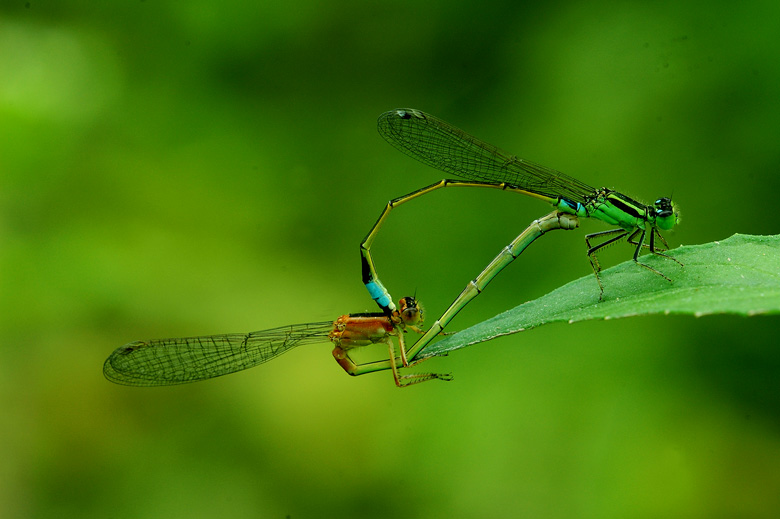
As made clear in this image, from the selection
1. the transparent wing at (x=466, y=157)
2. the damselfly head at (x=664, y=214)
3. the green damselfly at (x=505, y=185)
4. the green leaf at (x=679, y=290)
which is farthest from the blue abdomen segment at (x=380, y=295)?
the damselfly head at (x=664, y=214)

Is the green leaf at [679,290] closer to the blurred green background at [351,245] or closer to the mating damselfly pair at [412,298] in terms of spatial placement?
the mating damselfly pair at [412,298]

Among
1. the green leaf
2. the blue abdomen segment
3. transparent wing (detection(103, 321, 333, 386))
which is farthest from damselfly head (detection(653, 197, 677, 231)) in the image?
transparent wing (detection(103, 321, 333, 386))

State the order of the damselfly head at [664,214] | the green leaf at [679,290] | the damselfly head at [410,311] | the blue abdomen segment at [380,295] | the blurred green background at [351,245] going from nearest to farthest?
the green leaf at [679,290]
the damselfly head at [664,214]
the damselfly head at [410,311]
the blue abdomen segment at [380,295]
the blurred green background at [351,245]

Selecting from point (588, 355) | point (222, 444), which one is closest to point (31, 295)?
point (222, 444)

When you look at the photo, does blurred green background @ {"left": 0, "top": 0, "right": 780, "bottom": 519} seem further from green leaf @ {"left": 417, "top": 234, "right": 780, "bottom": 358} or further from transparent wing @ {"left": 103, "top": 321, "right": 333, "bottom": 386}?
green leaf @ {"left": 417, "top": 234, "right": 780, "bottom": 358}

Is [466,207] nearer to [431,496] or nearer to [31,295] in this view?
[431,496]

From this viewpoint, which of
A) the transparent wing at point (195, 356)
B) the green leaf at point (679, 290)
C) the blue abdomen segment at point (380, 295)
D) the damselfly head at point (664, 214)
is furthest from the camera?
the transparent wing at point (195, 356)

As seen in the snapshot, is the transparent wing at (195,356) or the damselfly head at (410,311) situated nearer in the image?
the damselfly head at (410,311)

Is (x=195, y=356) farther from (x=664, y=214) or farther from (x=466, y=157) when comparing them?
(x=664, y=214)
